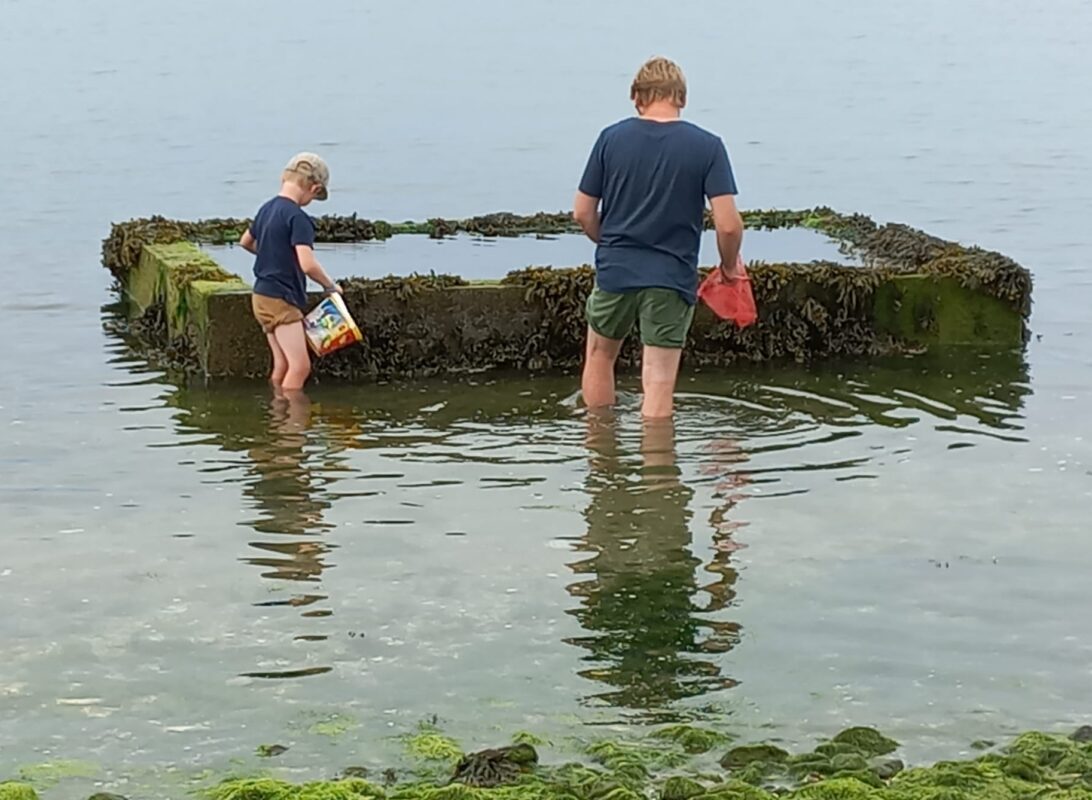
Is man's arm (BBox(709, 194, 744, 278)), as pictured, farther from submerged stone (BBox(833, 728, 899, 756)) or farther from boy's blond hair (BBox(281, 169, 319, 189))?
submerged stone (BBox(833, 728, 899, 756))

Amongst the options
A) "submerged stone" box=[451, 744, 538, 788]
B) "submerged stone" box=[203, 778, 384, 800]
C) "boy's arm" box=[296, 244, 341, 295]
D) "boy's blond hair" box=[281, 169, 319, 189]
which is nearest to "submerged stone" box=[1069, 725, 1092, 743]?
"submerged stone" box=[451, 744, 538, 788]

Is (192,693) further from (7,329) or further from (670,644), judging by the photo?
(7,329)

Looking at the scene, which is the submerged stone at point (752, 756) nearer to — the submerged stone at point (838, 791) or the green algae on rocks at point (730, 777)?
the green algae on rocks at point (730, 777)

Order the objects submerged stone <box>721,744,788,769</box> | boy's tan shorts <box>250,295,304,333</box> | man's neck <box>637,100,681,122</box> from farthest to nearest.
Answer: boy's tan shorts <box>250,295,304,333</box>, man's neck <box>637,100,681,122</box>, submerged stone <box>721,744,788,769</box>

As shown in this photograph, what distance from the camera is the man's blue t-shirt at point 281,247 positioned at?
400 inches

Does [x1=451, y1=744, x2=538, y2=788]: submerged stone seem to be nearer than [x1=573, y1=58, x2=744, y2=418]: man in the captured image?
Yes

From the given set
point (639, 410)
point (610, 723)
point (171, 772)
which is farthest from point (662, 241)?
point (171, 772)

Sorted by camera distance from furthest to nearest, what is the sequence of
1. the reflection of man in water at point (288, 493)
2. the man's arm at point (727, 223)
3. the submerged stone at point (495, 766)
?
the man's arm at point (727, 223) < the reflection of man in water at point (288, 493) < the submerged stone at point (495, 766)

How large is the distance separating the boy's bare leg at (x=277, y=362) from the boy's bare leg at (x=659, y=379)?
2.20 m

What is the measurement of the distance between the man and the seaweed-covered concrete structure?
1825mm

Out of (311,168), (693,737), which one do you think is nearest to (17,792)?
(693,737)

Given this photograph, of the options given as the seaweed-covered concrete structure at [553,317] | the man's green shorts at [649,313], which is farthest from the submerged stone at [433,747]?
the seaweed-covered concrete structure at [553,317]

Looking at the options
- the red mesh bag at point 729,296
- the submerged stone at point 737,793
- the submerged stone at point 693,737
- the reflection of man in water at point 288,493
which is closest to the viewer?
the submerged stone at point 737,793

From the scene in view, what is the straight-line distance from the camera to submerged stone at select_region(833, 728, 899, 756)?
18.0 ft
